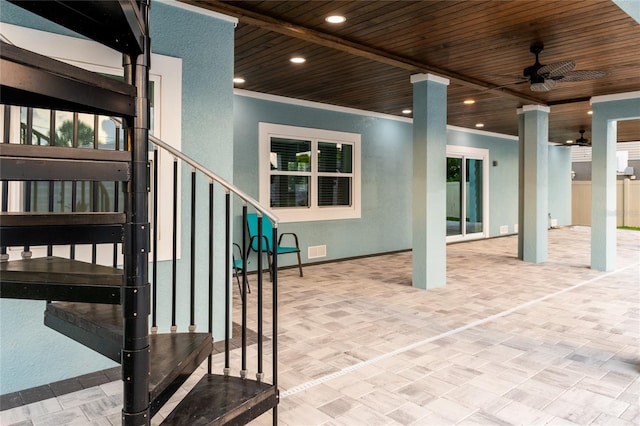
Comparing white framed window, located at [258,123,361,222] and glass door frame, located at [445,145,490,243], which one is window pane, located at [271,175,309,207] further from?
glass door frame, located at [445,145,490,243]

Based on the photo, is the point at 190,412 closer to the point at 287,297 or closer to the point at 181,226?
the point at 181,226

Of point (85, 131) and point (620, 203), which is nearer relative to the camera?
point (85, 131)

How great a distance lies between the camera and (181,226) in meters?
3.29

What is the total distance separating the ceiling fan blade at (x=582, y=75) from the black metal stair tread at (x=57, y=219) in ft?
14.5

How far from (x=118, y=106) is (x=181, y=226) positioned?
1.95 m

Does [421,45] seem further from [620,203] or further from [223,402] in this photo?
[620,203]

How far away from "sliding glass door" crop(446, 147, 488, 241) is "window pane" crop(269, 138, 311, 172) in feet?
13.4

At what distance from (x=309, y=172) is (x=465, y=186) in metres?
4.69

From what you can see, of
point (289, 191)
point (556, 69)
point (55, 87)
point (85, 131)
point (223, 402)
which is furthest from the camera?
point (289, 191)

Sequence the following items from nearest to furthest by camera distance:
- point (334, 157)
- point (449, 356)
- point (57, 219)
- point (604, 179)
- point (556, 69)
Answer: point (57, 219) → point (449, 356) → point (556, 69) → point (604, 179) → point (334, 157)

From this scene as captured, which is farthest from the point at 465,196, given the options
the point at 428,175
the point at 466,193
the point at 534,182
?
the point at 428,175

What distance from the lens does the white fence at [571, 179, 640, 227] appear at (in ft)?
47.3

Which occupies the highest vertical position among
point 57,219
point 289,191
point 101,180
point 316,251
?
point 289,191

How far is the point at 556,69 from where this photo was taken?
163 inches
